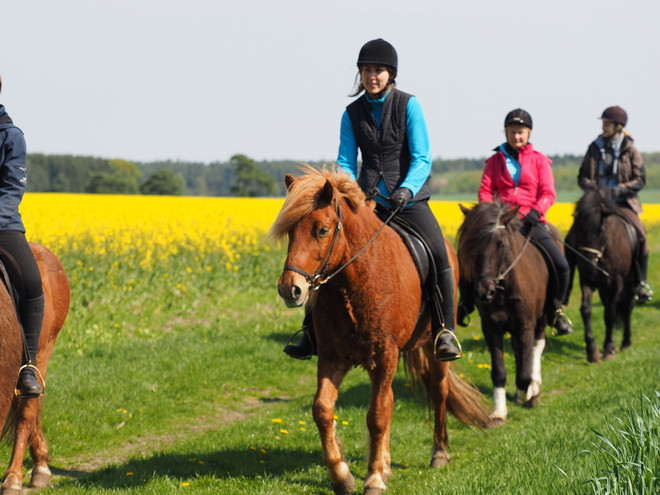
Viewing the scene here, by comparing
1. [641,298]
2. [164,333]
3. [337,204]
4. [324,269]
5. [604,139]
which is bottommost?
[164,333]

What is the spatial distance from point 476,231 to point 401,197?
259 centimetres

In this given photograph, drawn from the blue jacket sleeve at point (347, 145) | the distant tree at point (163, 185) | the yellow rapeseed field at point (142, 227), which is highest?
the blue jacket sleeve at point (347, 145)

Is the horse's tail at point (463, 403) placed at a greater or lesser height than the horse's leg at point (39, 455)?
greater

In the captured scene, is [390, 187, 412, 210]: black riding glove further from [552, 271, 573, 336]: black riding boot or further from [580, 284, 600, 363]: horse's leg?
[580, 284, 600, 363]: horse's leg

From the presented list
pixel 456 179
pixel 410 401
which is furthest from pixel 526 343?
pixel 456 179

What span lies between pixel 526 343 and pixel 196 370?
3.98 m

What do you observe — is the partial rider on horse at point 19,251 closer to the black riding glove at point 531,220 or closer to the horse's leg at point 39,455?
the horse's leg at point 39,455

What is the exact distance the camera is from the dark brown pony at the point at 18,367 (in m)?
3.79

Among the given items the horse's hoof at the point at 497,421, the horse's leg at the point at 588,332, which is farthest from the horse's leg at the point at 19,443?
the horse's leg at the point at 588,332

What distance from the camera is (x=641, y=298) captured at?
38.4ft

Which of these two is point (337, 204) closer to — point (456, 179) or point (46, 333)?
point (46, 333)

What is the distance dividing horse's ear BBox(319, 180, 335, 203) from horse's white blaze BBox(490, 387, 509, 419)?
376cm

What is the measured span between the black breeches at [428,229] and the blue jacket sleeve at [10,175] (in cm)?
271

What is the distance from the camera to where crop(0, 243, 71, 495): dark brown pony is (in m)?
3.79
